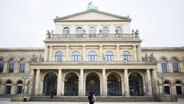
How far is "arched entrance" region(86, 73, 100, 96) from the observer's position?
34.6 metres

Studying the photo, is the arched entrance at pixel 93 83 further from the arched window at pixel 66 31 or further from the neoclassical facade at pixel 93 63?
the arched window at pixel 66 31

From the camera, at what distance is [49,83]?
35125mm

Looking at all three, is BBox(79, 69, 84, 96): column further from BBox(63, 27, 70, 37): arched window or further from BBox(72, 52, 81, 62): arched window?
BBox(63, 27, 70, 37): arched window

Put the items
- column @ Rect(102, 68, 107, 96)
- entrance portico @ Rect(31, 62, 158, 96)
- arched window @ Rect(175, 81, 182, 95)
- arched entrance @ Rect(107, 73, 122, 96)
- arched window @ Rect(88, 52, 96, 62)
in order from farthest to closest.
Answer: arched window @ Rect(175, 81, 182, 95)
arched window @ Rect(88, 52, 96, 62)
arched entrance @ Rect(107, 73, 122, 96)
entrance portico @ Rect(31, 62, 158, 96)
column @ Rect(102, 68, 107, 96)

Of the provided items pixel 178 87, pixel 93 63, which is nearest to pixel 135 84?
pixel 93 63

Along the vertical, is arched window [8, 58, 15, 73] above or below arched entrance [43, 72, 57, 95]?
above

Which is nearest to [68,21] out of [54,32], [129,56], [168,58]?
[54,32]

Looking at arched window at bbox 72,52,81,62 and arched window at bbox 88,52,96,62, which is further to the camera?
arched window at bbox 72,52,81,62

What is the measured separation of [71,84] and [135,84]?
467 inches

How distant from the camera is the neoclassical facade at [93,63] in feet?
104

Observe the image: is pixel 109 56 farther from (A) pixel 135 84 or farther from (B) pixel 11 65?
(B) pixel 11 65

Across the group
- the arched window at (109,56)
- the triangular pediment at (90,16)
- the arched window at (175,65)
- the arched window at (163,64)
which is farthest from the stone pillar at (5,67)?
the arched window at (175,65)

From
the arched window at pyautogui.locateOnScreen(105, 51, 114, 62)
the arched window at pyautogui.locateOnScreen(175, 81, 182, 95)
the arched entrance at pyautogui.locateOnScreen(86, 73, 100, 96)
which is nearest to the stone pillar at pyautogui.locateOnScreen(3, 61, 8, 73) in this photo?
the arched entrance at pyautogui.locateOnScreen(86, 73, 100, 96)

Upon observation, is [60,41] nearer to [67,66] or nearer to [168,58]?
[67,66]
